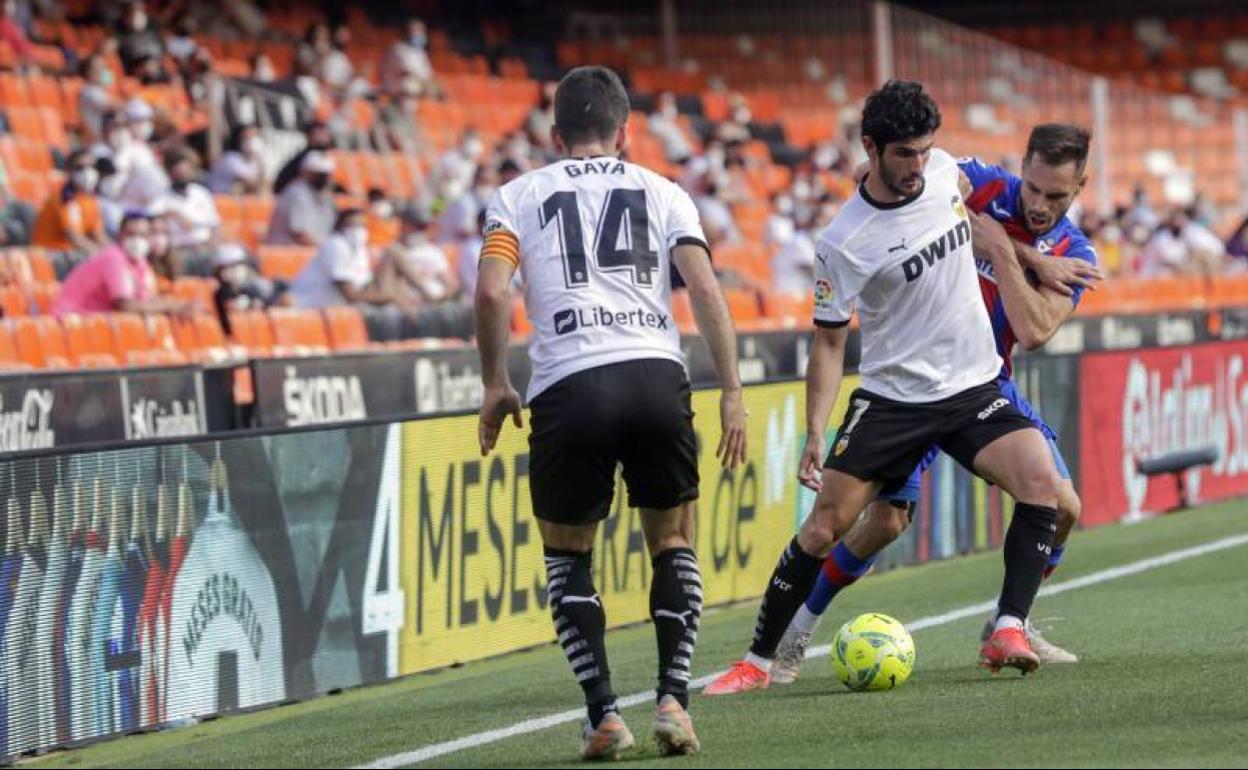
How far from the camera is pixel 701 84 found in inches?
1336

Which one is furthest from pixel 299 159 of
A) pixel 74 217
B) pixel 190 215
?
pixel 74 217

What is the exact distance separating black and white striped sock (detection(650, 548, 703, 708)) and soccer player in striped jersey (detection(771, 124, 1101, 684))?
1.68 metres

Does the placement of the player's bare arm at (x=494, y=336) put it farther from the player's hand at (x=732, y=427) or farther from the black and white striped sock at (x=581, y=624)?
the player's hand at (x=732, y=427)

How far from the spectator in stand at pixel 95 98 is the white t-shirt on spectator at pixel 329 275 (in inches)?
107

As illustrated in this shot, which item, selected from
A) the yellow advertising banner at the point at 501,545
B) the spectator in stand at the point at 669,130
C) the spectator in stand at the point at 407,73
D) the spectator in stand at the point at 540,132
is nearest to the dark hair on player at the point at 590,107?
the yellow advertising banner at the point at 501,545

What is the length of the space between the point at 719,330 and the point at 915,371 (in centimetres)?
155

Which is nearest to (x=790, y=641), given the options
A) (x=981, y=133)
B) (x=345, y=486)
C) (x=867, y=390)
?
(x=867, y=390)

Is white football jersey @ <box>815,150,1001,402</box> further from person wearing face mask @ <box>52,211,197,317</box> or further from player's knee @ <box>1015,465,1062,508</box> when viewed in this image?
person wearing face mask @ <box>52,211,197,317</box>

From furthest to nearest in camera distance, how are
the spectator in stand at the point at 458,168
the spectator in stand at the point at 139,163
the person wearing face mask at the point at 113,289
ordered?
the spectator in stand at the point at 458,168, the spectator in stand at the point at 139,163, the person wearing face mask at the point at 113,289

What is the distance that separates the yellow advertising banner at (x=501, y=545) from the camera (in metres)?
10.2

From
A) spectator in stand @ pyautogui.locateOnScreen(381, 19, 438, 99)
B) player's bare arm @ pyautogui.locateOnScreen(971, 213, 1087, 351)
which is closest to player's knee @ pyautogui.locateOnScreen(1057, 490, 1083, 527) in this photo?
player's bare arm @ pyautogui.locateOnScreen(971, 213, 1087, 351)

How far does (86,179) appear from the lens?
1716cm

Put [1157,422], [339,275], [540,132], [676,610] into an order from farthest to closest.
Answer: [540,132]
[1157,422]
[339,275]
[676,610]

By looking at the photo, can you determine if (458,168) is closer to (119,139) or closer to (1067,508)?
(119,139)
